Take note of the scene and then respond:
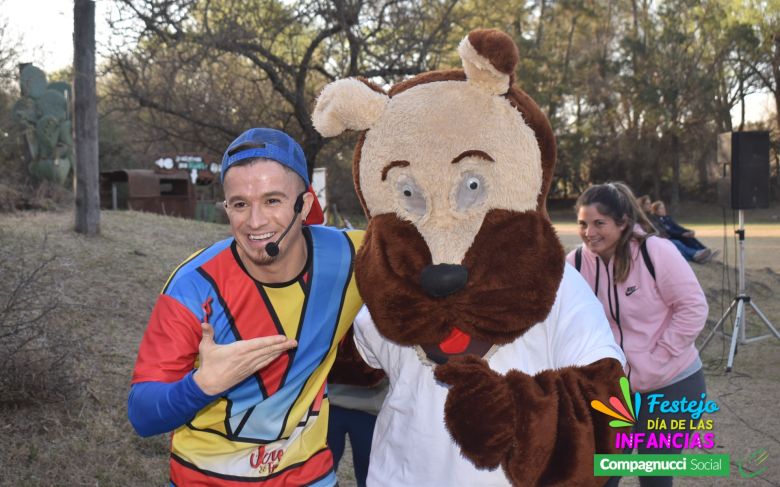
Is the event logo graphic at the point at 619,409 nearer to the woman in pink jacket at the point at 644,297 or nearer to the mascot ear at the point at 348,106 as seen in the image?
the mascot ear at the point at 348,106

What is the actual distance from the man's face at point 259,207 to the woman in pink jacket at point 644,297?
1946 mm

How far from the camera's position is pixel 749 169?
8.55 metres

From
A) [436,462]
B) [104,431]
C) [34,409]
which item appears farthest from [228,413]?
[34,409]

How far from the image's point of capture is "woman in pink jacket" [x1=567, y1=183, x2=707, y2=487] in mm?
3377

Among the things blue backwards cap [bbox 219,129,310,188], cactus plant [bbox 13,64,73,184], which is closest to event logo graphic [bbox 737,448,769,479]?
blue backwards cap [bbox 219,129,310,188]

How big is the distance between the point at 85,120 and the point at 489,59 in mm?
8785

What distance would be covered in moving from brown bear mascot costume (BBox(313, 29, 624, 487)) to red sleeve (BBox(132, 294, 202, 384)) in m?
0.55

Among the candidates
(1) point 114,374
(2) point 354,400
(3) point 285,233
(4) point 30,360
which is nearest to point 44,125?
(1) point 114,374

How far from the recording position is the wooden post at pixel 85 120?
939cm

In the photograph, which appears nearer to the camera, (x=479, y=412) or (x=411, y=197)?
(x=479, y=412)

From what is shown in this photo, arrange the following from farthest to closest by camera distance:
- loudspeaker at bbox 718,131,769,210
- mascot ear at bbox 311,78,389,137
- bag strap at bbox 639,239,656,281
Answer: loudspeaker at bbox 718,131,769,210 → bag strap at bbox 639,239,656,281 → mascot ear at bbox 311,78,389,137

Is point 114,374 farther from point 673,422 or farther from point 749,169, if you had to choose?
point 749,169

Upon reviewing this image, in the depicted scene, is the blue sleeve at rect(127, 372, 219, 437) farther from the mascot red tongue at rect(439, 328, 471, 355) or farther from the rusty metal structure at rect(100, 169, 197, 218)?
the rusty metal structure at rect(100, 169, 197, 218)

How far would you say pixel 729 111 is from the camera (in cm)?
3678
